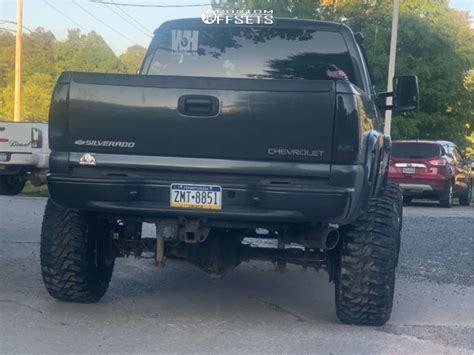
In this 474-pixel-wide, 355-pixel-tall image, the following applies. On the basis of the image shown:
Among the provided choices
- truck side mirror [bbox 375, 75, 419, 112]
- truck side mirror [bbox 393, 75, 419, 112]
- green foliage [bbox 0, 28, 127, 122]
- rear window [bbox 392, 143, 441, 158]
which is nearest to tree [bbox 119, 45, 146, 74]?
truck side mirror [bbox 375, 75, 419, 112]

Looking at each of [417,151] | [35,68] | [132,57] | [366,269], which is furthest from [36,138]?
[35,68]

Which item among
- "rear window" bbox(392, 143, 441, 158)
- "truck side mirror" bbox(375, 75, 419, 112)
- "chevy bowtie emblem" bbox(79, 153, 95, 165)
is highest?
"truck side mirror" bbox(375, 75, 419, 112)

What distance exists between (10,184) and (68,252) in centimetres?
700

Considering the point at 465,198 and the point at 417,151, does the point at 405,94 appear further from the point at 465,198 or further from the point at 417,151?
the point at 465,198

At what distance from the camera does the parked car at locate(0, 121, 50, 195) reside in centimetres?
1234

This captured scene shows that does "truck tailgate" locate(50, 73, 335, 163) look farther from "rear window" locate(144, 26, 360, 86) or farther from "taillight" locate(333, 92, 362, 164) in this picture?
"rear window" locate(144, 26, 360, 86)

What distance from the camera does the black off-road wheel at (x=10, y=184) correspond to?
42.2ft

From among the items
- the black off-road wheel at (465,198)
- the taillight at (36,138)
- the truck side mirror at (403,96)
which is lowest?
the black off-road wheel at (465,198)

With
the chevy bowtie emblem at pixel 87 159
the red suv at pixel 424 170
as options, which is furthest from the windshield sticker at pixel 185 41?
the red suv at pixel 424 170

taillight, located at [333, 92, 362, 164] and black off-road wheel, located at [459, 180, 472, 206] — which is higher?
taillight, located at [333, 92, 362, 164]

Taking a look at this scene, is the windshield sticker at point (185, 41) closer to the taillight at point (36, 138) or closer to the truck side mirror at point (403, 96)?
the truck side mirror at point (403, 96)

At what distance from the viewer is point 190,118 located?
577 cm

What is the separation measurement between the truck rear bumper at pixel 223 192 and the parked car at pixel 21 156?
6431 mm

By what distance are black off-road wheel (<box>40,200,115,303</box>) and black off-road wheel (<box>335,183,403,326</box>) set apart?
6.45 feet
